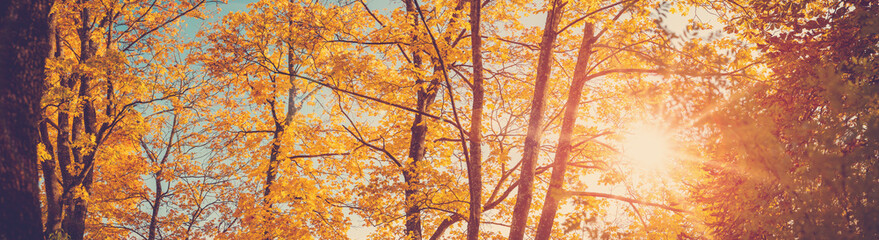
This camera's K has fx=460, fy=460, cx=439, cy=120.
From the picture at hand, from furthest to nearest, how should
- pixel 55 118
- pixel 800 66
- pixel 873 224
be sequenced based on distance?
pixel 55 118, pixel 800 66, pixel 873 224

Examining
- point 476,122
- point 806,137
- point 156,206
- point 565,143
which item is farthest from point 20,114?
point 156,206

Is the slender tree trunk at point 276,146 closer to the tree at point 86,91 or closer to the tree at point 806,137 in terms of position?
the tree at point 86,91

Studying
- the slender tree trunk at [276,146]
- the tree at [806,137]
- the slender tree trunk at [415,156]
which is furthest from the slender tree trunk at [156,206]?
the tree at [806,137]

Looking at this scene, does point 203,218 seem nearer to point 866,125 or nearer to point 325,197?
point 325,197

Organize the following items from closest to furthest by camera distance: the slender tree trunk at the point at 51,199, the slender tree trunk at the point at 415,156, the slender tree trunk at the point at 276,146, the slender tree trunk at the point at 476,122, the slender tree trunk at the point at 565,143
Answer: the slender tree trunk at the point at 476,122, the slender tree trunk at the point at 565,143, the slender tree trunk at the point at 415,156, the slender tree trunk at the point at 51,199, the slender tree trunk at the point at 276,146

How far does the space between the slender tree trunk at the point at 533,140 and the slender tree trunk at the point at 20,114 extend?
17.5 ft

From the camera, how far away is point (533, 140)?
7008 millimetres

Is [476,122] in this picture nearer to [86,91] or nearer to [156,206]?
[86,91]

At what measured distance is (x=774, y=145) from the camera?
146 inches

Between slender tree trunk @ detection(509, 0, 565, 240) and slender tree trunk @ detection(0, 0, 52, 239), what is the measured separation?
5341 mm

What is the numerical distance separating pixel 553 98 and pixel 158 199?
52.6ft

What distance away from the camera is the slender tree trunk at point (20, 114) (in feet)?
10.0

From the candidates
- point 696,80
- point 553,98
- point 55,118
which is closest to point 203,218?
point 55,118

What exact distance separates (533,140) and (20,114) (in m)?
5.79
